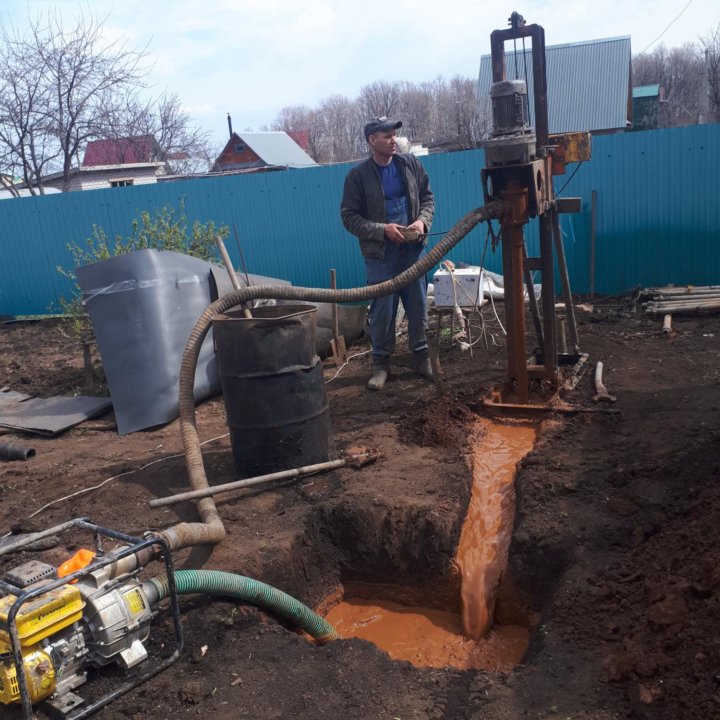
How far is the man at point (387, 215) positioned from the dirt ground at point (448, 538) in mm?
755

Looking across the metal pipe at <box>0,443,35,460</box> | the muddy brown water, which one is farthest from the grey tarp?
the muddy brown water

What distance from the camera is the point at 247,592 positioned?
11.6 ft

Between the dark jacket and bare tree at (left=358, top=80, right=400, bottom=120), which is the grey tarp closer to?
the dark jacket

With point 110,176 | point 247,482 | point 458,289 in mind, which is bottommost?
point 247,482

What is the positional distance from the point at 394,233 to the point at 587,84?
2035 centimetres

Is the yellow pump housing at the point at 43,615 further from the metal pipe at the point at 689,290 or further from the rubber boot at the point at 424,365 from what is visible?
the metal pipe at the point at 689,290

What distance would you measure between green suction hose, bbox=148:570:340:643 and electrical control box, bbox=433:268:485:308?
15.5ft

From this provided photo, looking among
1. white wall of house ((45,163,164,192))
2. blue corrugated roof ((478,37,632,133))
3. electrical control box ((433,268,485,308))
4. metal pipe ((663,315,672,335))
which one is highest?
blue corrugated roof ((478,37,632,133))

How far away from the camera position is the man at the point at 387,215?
6.09 metres

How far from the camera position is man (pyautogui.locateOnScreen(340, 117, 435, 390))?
6.09 metres

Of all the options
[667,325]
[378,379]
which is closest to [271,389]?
[378,379]

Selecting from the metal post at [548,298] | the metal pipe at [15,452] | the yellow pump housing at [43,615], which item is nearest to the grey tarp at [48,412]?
the metal pipe at [15,452]

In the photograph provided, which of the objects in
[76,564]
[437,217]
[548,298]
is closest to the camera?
[76,564]

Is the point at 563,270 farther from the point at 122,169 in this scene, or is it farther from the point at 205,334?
the point at 122,169
